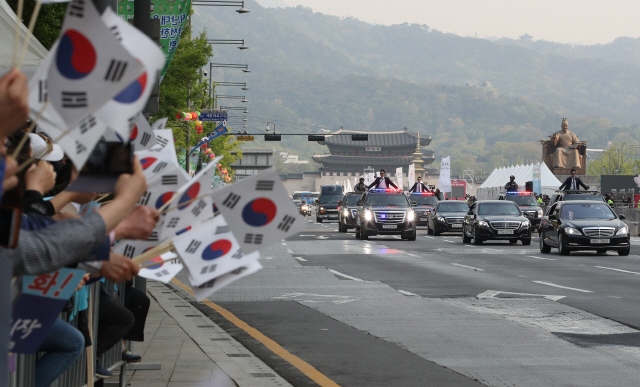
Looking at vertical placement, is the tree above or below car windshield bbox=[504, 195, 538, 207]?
above

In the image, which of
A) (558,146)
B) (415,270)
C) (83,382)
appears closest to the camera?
(83,382)

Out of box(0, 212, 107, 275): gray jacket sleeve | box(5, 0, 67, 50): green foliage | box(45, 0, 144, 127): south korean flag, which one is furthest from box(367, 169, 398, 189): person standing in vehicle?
box(45, 0, 144, 127): south korean flag

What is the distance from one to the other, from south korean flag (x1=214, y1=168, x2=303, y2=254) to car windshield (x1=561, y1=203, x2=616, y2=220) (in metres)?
22.7

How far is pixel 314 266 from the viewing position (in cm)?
2086

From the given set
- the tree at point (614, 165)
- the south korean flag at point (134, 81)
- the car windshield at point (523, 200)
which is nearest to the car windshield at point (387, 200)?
the car windshield at point (523, 200)

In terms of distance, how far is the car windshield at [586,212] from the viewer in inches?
1001

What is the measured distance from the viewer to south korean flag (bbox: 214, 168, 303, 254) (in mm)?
3617

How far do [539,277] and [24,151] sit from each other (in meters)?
15.1

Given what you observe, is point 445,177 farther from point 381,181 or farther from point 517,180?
point 381,181

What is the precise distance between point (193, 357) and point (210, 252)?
4.94m

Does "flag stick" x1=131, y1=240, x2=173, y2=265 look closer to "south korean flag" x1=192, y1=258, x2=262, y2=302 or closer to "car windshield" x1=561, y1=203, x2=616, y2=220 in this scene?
"south korean flag" x1=192, y1=258, x2=262, y2=302

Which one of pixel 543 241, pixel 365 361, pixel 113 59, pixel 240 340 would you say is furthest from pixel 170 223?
pixel 543 241

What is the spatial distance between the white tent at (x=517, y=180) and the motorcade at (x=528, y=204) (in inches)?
782

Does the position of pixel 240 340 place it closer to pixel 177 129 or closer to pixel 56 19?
pixel 56 19
